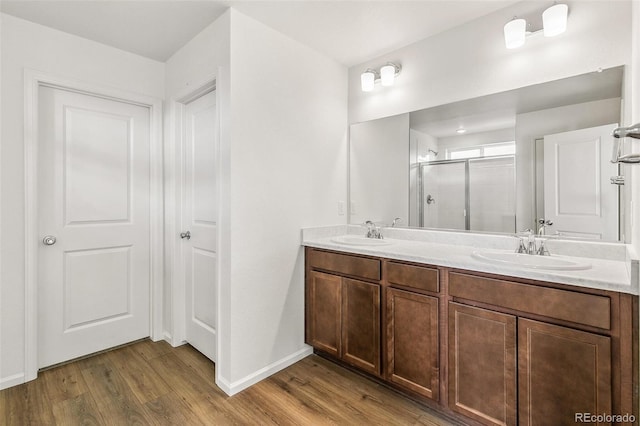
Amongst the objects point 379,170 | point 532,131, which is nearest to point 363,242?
point 379,170

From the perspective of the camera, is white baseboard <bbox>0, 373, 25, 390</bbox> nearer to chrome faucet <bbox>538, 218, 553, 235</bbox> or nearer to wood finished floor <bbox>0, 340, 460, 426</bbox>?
wood finished floor <bbox>0, 340, 460, 426</bbox>

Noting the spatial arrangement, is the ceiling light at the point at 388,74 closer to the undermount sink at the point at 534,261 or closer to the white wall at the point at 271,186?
the white wall at the point at 271,186

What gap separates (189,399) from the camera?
6.09 feet

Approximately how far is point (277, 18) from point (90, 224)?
204 cm

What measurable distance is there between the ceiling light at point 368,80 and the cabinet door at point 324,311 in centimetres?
151

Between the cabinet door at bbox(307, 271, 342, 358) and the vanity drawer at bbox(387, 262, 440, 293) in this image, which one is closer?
the vanity drawer at bbox(387, 262, 440, 293)

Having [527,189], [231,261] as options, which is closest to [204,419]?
[231,261]

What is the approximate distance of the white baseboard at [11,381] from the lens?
194 centimetres

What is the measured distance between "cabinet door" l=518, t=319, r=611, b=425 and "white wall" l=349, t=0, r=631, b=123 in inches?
54.5

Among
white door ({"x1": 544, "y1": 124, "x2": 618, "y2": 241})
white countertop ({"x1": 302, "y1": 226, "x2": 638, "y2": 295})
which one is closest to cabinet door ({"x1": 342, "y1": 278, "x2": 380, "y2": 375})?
white countertop ({"x1": 302, "y1": 226, "x2": 638, "y2": 295})

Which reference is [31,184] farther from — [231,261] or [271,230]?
[271,230]

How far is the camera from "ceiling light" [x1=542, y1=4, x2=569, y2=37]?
1.62 metres

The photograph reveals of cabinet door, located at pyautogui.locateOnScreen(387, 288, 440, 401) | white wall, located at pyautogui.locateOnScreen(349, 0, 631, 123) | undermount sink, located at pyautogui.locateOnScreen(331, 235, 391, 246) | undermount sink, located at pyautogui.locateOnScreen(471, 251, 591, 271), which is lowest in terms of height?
cabinet door, located at pyautogui.locateOnScreen(387, 288, 440, 401)

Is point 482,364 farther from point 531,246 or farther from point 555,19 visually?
point 555,19
